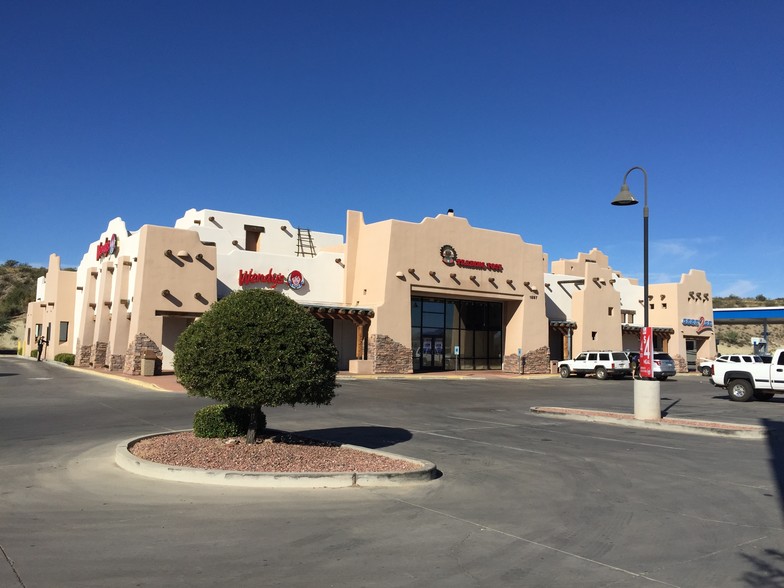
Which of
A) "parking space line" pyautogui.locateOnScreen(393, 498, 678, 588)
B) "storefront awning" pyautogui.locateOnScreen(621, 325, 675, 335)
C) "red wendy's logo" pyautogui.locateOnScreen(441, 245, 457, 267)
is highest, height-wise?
"red wendy's logo" pyautogui.locateOnScreen(441, 245, 457, 267)

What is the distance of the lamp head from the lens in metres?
17.8

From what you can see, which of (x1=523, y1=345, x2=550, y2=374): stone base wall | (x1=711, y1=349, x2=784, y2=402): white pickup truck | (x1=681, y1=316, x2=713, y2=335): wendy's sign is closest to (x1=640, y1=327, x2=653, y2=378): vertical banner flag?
(x1=711, y1=349, x2=784, y2=402): white pickup truck

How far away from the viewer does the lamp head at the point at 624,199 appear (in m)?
17.8

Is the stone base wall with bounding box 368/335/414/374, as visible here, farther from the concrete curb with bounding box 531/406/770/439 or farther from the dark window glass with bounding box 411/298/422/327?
the concrete curb with bounding box 531/406/770/439

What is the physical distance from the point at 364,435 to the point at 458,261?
27.3 meters

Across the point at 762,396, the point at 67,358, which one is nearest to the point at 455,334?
the point at 762,396

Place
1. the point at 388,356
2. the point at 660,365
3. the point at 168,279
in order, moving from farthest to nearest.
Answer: the point at 660,365, the point at 388,356, the point at 168,279

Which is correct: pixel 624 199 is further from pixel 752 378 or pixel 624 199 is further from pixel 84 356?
pixel 84 356

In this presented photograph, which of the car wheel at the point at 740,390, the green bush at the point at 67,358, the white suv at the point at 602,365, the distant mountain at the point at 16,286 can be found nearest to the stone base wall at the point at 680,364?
the white suv at the point at 602,365

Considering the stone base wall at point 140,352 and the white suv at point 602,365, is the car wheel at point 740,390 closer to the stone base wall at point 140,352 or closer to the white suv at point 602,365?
the white suv at point 602,365

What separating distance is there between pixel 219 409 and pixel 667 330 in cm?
4945

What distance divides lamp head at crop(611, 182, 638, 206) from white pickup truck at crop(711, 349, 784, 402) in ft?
34.3

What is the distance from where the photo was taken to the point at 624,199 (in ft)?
58.3

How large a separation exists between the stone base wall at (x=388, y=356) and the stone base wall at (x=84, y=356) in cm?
1711
